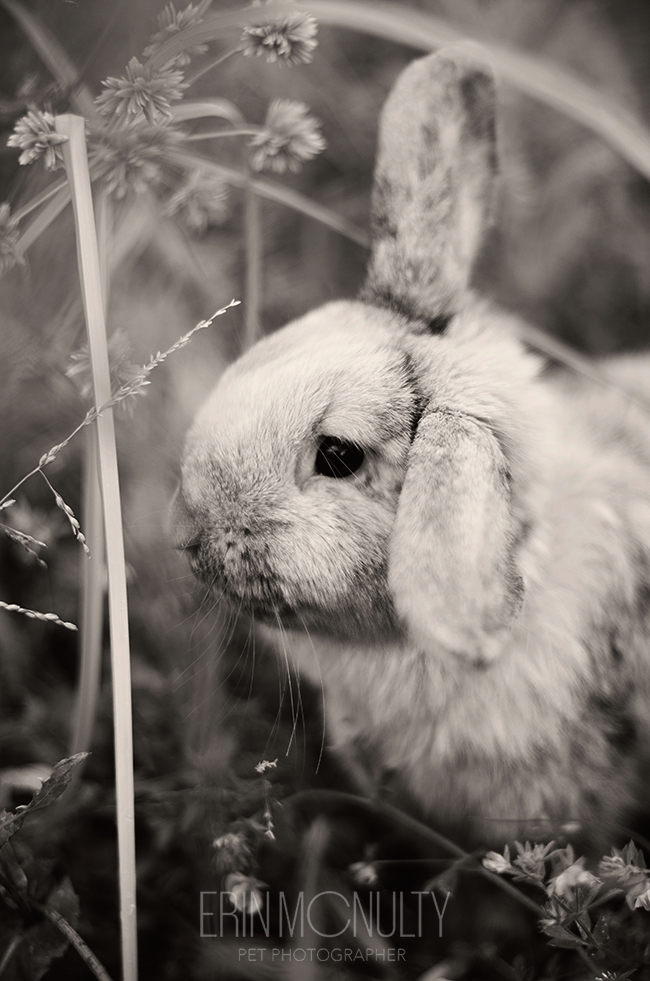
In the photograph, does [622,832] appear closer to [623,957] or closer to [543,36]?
[623,957]

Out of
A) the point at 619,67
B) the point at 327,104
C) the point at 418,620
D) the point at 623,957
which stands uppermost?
the point at 619,67

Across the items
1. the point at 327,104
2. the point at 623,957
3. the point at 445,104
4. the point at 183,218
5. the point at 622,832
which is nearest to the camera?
the point at 623,957

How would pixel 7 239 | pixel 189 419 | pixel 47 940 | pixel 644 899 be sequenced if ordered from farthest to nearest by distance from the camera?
pixel 189 419 → pixel 47 940 → pixel 7 239 → pixel 644 899

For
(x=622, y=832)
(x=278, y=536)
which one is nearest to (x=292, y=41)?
(x=278, y=536)

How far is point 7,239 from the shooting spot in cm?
144

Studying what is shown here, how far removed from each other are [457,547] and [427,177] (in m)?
0.87

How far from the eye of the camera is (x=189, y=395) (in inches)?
89.5

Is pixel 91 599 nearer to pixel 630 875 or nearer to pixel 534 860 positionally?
pixel 534 860

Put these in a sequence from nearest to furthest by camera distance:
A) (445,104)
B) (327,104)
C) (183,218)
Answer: (445,104) → (183,218) → (327,104)

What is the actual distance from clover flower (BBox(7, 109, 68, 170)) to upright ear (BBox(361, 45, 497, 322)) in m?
0.69

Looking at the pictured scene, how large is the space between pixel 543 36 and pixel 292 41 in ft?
6.49

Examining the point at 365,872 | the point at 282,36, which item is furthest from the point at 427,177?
the point at 365,872

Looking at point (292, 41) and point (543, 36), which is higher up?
point (543, 36)

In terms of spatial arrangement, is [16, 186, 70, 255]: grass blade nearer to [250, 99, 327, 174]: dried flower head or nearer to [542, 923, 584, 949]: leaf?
[250, 99, 327, 174]: dried flower head
